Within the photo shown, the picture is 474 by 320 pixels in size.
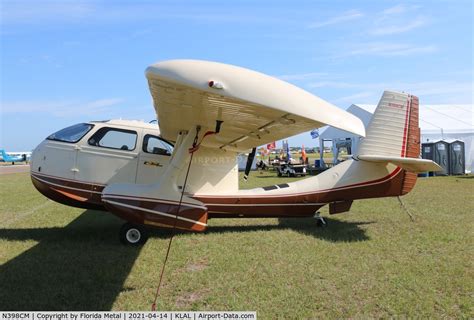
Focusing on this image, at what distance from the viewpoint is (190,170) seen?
7.18 metres

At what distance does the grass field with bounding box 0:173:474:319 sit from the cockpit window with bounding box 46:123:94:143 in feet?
5.93

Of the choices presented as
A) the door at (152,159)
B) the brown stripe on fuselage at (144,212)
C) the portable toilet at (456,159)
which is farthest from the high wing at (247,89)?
the portable toilet at (456,159)

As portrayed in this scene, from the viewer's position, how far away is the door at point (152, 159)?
23.5ft

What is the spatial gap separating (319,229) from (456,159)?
18.8m

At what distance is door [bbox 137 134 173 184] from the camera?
7168 millimetres

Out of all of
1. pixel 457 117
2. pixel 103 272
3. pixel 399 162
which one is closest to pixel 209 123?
pixel 103 272

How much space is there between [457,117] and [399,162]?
23.0 meters

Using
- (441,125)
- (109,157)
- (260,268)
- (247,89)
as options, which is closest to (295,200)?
(260,268)

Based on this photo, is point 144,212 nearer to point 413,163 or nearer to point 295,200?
point 295,200

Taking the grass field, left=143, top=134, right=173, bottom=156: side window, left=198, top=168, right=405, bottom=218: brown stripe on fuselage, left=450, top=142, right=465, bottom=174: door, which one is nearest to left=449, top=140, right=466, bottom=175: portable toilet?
left=450, top=142, right=465, bottom=174: door

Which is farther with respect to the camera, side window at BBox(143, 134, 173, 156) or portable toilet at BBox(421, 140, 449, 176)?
portable toilet at BBox(421, 140, 449, 176)

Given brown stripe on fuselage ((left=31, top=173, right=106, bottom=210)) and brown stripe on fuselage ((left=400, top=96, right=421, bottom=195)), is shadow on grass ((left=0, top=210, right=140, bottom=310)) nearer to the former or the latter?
brown stripe on fuselage ((left=31, top=173, right=106, bottom=210))

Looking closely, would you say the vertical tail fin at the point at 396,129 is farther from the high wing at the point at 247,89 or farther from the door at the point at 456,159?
the door at the point at 456,159

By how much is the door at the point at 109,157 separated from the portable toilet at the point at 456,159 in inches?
836
